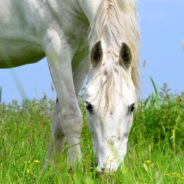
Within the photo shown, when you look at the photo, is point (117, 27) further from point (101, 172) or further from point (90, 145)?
point (90, 145)

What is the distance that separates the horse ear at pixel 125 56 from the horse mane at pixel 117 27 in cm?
4

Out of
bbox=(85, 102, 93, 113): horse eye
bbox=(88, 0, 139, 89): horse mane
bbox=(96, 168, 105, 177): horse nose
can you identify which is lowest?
bbox=(96, 168, 105, 177): horse nose

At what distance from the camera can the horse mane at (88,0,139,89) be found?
4.16 metres

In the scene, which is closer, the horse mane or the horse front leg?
the horse mane

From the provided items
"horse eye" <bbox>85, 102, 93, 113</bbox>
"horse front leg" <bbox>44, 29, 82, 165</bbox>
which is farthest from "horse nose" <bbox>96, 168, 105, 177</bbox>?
"horse front leg" <bbox>44, 29, 82, 165</bbox>

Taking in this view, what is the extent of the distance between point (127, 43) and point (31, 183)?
121 cm

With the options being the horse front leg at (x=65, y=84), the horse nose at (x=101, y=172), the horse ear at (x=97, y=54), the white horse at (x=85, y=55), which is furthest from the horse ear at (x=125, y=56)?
the horse front leg at (x=65, y=84)

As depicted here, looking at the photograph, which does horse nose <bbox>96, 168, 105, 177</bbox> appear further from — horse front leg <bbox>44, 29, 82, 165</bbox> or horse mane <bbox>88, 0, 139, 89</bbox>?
horse front leg <bbox>44, 29, 82, 165</bbox>

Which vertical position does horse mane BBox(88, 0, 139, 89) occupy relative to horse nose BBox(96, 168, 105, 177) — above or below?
above

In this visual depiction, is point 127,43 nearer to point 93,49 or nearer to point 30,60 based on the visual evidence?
point 93,49

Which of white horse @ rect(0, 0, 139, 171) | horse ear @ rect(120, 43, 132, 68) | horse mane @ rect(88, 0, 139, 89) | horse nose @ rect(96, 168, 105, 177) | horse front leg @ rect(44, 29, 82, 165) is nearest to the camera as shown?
horse nose @ rect(96, 168, 105, 177)

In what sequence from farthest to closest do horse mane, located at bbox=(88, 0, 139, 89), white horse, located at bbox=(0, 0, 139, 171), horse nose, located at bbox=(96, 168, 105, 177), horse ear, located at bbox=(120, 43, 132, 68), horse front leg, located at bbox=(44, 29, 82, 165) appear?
1. horse front leg, located at bbox=(44, 29, 82, 165)
2. horse mane, located at bbox=(88, 0, 139, 89)
3. horse ear, located at bbox=(120, 43, 132, 68)
4. white horse, located at bbox=(0, 0, 139, 171)
5. horse nose, located at bbox=(96, 168, 105, 177)

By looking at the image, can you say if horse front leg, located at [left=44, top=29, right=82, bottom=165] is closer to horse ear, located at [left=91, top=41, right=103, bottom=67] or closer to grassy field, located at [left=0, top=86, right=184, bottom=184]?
grassy field, located at [left=0, top=86, right=184, bottom=184]

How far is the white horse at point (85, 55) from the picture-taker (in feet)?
12.7
